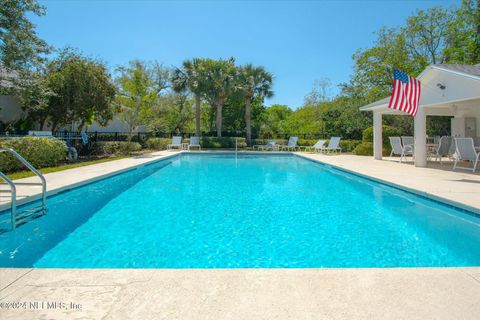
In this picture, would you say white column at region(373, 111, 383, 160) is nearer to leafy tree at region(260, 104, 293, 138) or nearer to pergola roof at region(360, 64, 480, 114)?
pergola roof at region(360, 64, 480, 114)

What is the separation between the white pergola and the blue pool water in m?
4.38

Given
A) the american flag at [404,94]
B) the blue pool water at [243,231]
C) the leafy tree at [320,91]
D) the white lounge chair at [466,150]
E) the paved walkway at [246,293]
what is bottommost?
the blue pool water at [243,231]

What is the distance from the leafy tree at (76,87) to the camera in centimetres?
1438

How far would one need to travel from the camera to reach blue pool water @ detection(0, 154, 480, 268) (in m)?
3.45

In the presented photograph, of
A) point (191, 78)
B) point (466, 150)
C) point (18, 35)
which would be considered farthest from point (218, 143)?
point (466, 150)

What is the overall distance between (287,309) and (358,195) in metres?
5.72

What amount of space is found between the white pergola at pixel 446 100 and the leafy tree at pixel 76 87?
43.7 feet

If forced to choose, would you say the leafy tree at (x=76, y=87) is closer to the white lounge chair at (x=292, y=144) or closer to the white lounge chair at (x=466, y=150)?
the white lounge chair at (x=292, y=144)

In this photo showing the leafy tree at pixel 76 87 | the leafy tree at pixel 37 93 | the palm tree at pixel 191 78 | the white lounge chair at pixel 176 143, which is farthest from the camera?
the palm tree at pixel 191 78

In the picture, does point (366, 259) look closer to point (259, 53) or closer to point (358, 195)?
Result: point (358, 195)

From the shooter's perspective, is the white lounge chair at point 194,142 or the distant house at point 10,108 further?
the white lounge chair at point 194,142

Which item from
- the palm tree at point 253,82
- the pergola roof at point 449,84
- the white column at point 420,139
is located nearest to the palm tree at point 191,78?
the palm tree at point 253,82

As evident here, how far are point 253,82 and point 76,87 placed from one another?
1535 centimetres

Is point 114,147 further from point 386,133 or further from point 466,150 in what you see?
point 466,150
